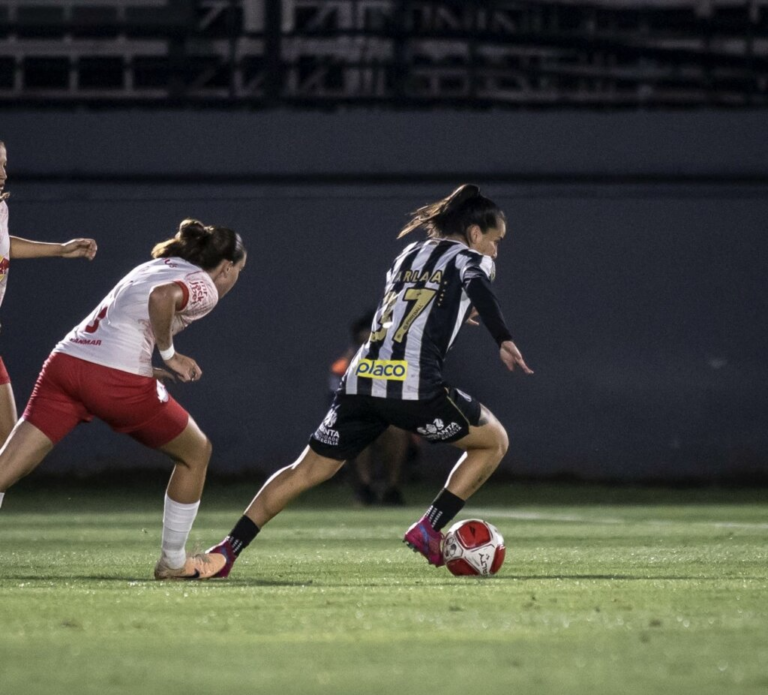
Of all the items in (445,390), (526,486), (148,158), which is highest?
(445,390)

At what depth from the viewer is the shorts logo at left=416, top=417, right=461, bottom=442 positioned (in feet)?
22.5

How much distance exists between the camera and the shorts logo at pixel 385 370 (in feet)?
22.5

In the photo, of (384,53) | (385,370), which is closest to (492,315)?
(385,370)

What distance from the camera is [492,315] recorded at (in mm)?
6758

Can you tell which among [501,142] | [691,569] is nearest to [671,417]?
[501,142]

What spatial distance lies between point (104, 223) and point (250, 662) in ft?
41.1

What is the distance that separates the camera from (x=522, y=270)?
53.7 ft

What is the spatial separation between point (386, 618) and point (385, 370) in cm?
184

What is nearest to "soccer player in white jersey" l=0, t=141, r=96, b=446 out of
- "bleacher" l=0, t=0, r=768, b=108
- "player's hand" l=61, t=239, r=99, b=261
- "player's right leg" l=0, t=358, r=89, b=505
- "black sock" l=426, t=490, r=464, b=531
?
"player's hand" l=61, t=239, r=99, b=261

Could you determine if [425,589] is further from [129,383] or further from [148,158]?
[148,158]

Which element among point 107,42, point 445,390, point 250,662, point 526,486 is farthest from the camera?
point 107,42

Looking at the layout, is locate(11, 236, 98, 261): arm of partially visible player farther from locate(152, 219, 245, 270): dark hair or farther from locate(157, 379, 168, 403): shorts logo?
locate(157, 379, 168, 403): shorts logo

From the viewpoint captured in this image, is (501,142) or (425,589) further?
(501,142)

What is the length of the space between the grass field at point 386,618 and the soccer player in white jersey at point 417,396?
0.99 ft
